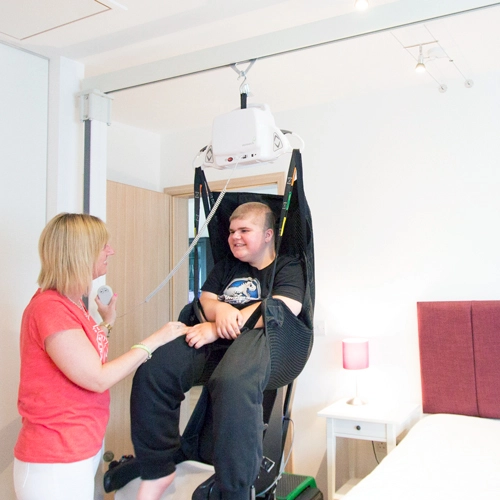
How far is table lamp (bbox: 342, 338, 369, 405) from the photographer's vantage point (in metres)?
3.31

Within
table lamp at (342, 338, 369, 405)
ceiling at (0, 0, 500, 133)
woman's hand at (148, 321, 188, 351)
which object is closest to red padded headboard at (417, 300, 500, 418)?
table lamp at (342, 338, 369, 405)

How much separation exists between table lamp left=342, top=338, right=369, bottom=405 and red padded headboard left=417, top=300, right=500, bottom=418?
0.32 meters

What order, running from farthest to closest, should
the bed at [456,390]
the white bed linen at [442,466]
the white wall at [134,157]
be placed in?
the white wall at [134,157]
the bed at [456,390]
the white bed linen at [442,466]

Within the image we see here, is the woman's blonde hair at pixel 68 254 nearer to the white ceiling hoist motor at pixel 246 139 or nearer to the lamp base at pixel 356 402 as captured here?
the white ceiling hoist motor at pixel 246 139

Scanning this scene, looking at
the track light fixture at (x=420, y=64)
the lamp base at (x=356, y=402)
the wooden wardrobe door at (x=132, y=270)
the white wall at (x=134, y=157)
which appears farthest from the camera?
the white wall at (x=134, y=157)

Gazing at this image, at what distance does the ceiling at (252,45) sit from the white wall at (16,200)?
0.49 ft

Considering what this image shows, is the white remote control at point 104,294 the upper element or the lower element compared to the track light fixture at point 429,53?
lower

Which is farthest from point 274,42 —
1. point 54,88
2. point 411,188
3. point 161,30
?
point 411,188

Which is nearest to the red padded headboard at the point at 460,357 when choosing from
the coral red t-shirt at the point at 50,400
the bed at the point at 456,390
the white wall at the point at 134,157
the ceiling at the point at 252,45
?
the bed at the point at 456,390

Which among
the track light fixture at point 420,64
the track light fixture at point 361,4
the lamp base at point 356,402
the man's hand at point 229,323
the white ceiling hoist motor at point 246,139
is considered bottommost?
the lamp base at point 356,402

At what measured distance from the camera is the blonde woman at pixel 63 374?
164cm

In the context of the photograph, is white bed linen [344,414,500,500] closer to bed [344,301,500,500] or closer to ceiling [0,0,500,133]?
bed [344,301,500,500]

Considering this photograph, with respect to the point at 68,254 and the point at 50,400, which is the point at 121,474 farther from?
the point at 68,254

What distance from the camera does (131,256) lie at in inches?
156
